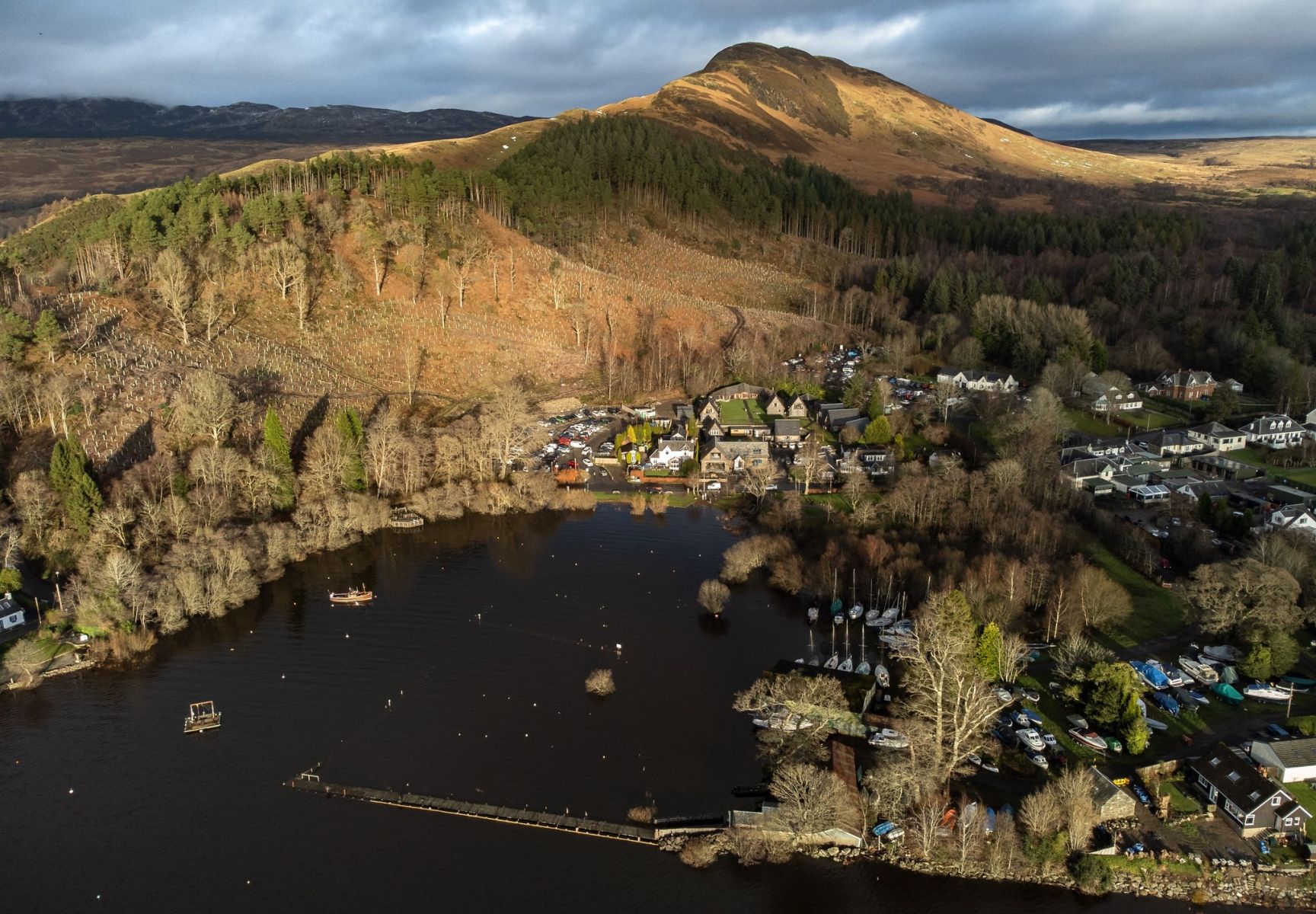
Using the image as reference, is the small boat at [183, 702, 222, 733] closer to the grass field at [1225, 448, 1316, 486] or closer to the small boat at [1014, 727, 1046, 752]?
the small boat at [1014, 727, 1046, 752]

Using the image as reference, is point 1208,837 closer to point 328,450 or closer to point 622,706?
point 622,706

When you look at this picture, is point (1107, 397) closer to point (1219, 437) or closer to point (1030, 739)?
point (1219, 437)

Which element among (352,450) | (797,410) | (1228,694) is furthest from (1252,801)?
(797,410)

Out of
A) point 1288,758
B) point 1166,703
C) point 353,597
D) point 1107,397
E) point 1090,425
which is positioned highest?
point 1107,397

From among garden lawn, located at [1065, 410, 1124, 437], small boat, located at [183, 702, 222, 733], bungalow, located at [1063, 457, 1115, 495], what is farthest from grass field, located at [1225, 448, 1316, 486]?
small boat, located at [183, 702, 222, 733]

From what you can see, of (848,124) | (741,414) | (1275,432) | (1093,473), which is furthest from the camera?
(848,124)

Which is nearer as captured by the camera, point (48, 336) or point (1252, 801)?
point (1252, 801)
